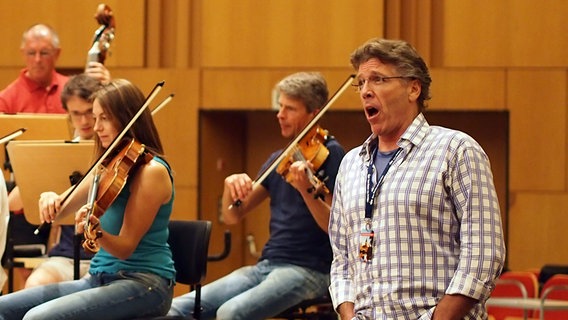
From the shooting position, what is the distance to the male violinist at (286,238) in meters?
3.72

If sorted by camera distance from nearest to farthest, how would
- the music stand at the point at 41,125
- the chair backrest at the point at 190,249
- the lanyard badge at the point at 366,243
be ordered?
the lanyard badge at the point at 366,243, the chair backrest at the point at 190,249, the music stand at the point at 41,125

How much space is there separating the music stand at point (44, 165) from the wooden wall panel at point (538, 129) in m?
3.72

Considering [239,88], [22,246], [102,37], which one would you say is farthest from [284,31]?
[22,246]

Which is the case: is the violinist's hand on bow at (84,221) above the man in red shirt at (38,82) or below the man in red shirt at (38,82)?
below

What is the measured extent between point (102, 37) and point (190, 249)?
5.54ft

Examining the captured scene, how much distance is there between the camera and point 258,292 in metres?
3.74

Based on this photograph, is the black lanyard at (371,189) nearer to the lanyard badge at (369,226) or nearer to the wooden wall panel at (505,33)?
the lanyard badge at (369,226)

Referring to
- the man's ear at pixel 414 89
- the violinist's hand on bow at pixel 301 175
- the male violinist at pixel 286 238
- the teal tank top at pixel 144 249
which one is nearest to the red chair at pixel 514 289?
the male violinist at pixel 286 238

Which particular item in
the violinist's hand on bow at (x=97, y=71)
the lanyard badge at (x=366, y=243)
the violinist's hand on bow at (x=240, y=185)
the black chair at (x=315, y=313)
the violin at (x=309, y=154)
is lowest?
the black chair at (x=315, y=313)

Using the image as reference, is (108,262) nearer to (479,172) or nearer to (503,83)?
(479,172)

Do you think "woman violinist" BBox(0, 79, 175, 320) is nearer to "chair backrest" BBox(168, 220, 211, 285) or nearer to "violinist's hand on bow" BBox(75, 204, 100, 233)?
"violinist's hand on bow" BBox(75, 204, 100, 233)

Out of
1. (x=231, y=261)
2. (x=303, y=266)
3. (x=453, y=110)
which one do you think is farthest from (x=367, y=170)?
(x=231, y=261)

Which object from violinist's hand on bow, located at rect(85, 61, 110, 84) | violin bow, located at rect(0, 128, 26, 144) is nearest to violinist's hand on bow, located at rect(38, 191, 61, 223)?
violin bow, located at rect(0, 128, 26, 144)

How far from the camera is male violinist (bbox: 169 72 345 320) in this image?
12.2ft
